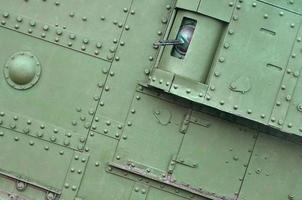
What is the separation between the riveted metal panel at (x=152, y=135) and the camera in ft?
18.3

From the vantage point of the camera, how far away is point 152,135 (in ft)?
18.3

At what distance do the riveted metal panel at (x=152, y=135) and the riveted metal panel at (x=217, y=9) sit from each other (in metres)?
0.87

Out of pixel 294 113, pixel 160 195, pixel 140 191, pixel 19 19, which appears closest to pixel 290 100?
pixel 294 113

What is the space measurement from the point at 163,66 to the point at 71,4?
1010mm

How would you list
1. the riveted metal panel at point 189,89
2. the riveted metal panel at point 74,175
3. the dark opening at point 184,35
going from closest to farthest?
1. the riveted metal panel at point 189,89
2. the dark opening at point 184,35
3. the riveted metal panel at point 74,175

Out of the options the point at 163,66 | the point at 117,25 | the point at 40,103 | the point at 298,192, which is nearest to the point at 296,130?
the point at 298,192

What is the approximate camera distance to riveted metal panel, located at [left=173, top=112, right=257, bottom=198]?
5.55m

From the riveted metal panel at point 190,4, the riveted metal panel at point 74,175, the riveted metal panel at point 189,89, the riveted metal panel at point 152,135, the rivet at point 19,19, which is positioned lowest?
the riveted metal panel at point 74,175

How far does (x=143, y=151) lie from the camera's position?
18.3 feet

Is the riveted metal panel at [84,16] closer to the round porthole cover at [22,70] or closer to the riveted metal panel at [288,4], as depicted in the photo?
the round porthole cover at [22,70]

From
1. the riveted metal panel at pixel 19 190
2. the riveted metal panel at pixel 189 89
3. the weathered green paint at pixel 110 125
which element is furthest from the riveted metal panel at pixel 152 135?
the riveted metal panel at pixel 19 190

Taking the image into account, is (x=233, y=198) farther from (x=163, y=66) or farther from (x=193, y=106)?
(x=163, y=66)

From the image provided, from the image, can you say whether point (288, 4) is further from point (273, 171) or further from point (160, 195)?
point (160, 195)

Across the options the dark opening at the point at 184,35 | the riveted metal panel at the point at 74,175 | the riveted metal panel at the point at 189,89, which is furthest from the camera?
the riveted metal panel at the point at 74,175
